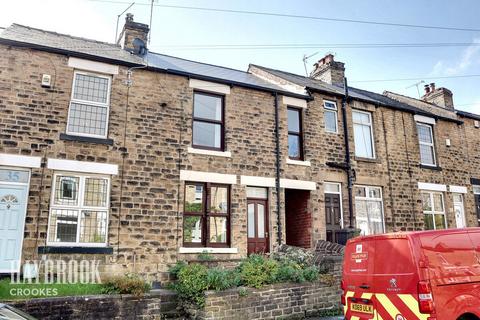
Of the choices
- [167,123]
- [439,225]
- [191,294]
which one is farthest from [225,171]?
[439,225]

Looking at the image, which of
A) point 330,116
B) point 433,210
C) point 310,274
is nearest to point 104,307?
point 310,274

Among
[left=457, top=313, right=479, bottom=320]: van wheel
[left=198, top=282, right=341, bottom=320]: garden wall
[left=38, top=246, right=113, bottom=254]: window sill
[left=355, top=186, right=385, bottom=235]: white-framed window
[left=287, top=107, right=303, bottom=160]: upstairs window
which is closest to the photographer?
[left=457, top=313, right=479, bottom=320]: van wheel

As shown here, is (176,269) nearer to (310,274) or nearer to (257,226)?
(257,226)

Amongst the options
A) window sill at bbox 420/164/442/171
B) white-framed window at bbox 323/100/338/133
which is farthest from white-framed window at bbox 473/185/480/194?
white-framed window at bbox 323/100/338/133

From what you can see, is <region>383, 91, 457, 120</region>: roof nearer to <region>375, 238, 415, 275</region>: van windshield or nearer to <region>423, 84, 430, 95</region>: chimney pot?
<region>423, 84, 430, 95</region>: chimney pot

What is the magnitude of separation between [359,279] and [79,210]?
23.3ft

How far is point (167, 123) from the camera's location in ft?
36.9

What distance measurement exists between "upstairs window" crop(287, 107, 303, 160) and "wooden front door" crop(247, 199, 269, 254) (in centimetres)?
218

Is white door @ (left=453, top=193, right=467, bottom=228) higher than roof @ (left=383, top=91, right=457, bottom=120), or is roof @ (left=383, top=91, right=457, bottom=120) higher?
roof @ (left=383, top=91, right=457, bottom=120)

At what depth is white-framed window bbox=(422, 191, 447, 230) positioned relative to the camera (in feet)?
50.0

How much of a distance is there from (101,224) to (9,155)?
9.04 ft

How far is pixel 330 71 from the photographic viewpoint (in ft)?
55.2

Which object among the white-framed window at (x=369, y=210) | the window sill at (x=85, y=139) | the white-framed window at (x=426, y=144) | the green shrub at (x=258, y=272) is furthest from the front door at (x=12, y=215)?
the white-framed window at (x=426, y=144)

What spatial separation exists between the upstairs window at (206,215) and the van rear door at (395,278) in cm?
612
